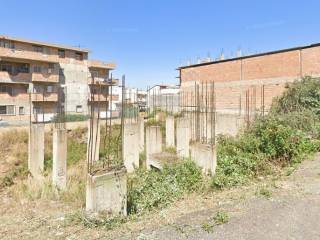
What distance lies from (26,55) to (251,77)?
21686 millimetres

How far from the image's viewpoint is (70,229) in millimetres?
3340

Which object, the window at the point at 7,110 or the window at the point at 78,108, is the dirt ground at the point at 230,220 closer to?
the window at the point at 7,110

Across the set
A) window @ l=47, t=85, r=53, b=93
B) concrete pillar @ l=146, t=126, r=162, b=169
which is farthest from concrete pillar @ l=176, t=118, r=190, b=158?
window @ l=47, t=85, r=53, b=93

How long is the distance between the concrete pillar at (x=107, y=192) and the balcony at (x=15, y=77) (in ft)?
80.5

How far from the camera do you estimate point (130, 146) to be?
8531mm

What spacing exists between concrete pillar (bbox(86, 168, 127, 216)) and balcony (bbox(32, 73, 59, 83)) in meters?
25.3

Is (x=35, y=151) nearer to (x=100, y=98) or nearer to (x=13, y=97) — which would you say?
(x=100, y=98)

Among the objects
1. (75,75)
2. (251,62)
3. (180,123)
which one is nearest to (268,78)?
(251,62)

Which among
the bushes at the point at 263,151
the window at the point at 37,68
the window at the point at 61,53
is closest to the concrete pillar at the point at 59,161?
the bushes at the point at 263,151

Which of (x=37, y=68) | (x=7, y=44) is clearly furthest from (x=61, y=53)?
(x=7, y=44)

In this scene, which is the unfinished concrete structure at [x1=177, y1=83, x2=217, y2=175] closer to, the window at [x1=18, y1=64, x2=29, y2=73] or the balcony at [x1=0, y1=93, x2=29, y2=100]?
the balcony at [x1=0, y1=93, x2=29, y2=100]

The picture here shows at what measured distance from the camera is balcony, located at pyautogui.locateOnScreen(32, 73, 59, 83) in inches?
1014

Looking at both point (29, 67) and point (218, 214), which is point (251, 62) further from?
point (29, 67)

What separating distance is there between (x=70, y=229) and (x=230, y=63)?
16.3 metres
